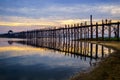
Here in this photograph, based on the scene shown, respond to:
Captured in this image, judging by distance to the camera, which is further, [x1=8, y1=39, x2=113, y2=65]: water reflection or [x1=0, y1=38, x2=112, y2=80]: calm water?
[x1=8, y1=39, x2=113, y2=65]: water reflection

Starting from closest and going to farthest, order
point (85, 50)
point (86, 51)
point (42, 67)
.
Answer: point (42, 67) → point (86, 51) → point (85, 50)

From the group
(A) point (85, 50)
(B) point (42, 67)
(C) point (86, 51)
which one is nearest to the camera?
(B) point (42, 67)

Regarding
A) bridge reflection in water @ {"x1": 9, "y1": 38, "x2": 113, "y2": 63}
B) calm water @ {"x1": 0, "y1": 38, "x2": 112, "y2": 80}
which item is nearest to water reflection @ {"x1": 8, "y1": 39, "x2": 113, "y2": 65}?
bridge reflection in water @ {"x1": 9, "y1": 38, "x2": 113, "y2": 63}

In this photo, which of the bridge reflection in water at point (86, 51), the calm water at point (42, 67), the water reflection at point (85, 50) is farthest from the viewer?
the water reflection at point (85, 50)

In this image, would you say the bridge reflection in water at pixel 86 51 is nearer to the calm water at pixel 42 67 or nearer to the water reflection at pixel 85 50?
the water reflection at pixel 85 50

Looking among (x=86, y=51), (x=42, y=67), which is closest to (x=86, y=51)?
(x=86, y=51)

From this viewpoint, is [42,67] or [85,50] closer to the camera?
[42,67]

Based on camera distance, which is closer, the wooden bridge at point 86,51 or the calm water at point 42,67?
the calm water at point 42,67

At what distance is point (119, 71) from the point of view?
11.6 m

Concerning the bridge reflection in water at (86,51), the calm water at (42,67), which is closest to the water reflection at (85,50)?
the bridge reflection in water at (86,51)

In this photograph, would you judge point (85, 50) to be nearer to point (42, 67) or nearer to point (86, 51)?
point (86, 51)

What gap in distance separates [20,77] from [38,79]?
1.20 metres

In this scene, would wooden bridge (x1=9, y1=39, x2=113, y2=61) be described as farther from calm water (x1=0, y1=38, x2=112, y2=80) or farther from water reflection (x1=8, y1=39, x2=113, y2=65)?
calm water (x1=0, y1=38, x2=112, y2=80)

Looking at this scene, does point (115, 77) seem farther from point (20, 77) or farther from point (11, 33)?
point (11, 33)
